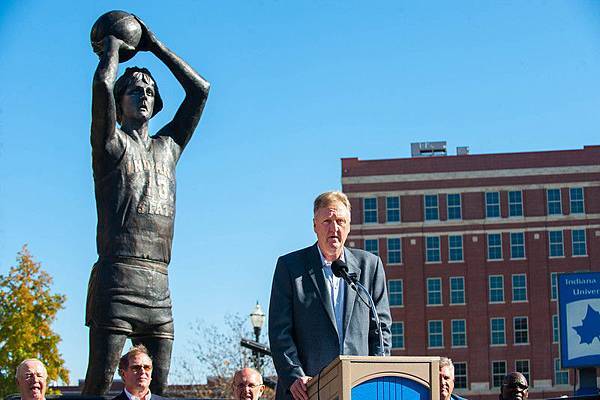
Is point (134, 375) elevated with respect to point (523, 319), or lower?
lower

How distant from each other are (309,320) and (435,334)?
244ft

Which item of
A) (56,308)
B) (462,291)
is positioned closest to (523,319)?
(462,291)

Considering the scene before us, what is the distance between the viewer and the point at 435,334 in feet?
263

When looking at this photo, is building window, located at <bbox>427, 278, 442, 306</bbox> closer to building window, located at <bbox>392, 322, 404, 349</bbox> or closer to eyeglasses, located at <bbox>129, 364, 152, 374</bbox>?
building window, located at <bbox>392, 322, 404, 349</bbox>

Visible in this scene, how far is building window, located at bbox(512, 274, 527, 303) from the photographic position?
80375mm

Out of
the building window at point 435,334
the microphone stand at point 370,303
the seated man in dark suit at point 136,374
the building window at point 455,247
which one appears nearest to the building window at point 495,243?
the building window at point 455,247

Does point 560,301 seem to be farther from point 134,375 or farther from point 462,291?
point 462,291

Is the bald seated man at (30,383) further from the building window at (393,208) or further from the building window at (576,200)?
the building window at (576,200)

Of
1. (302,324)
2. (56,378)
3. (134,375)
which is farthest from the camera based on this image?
(56,378)

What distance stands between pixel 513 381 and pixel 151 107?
11.7ft

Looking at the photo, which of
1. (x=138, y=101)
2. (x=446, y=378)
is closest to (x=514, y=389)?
(x=446, y=378)

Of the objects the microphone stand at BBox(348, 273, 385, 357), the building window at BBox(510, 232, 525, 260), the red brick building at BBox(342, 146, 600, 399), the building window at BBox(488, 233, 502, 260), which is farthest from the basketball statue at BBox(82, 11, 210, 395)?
the building window at BBox(510, 232, 525, 260)

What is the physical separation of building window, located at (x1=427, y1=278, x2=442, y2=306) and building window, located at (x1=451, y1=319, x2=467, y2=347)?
1.80 m

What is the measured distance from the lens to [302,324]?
681 cm
